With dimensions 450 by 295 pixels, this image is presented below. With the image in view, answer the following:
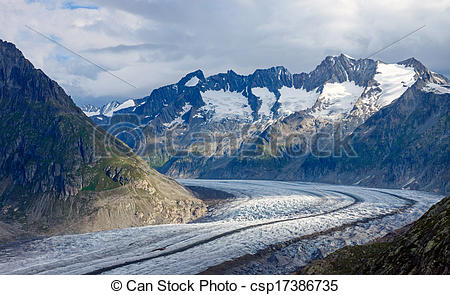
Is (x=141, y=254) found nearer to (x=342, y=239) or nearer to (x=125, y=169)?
(x=342, y=239)

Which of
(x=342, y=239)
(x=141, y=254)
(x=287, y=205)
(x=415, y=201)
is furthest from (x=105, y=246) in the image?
(x=415, y=201)

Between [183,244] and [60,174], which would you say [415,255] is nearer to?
[183,244]

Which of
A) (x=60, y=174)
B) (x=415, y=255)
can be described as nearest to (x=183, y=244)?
(x=415, y=255)

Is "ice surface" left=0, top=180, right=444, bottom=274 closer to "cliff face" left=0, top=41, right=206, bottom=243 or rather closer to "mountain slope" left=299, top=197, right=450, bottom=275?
"cliff face" left=0, top=41, right=206, bottom=243

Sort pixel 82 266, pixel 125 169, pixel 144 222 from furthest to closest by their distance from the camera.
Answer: pixel 125 169, pixel 144 222, pixel 82 266

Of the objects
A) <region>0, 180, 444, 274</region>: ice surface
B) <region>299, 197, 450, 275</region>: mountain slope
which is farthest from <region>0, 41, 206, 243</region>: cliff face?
<region>299, 197, 450, 275</region>: mountain slope

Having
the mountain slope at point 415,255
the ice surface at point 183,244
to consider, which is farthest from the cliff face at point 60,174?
the mountain slope at point 415,255
